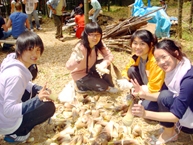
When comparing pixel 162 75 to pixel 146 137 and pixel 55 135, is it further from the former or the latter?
pixel 55 135

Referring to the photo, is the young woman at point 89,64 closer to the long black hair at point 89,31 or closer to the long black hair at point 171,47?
the long black hair at point 89,31

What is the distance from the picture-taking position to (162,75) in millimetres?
Answer: 2350

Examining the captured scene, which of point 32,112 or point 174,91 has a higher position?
point 174,91

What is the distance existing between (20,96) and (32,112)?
230mm

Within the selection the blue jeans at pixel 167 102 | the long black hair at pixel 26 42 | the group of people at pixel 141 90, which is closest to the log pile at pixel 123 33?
the group of people at pixel 141 90

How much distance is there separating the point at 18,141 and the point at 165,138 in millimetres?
1345

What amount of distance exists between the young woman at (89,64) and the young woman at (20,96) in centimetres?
94

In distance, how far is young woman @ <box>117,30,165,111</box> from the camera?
7.79ft

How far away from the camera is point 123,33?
17.6 ft

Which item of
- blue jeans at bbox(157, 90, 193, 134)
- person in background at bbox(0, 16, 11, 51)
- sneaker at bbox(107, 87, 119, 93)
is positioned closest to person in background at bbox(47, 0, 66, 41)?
person in background at bbox(0, 16, 11, 51)

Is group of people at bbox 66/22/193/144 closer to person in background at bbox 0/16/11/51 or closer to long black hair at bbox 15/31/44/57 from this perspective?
long black hair at bbox 15/31/44/57

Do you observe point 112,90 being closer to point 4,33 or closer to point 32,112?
point 32,112

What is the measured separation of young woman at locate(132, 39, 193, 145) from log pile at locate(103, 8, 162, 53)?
9.93 ft

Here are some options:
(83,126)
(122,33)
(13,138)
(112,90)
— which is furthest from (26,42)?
(122,33)
